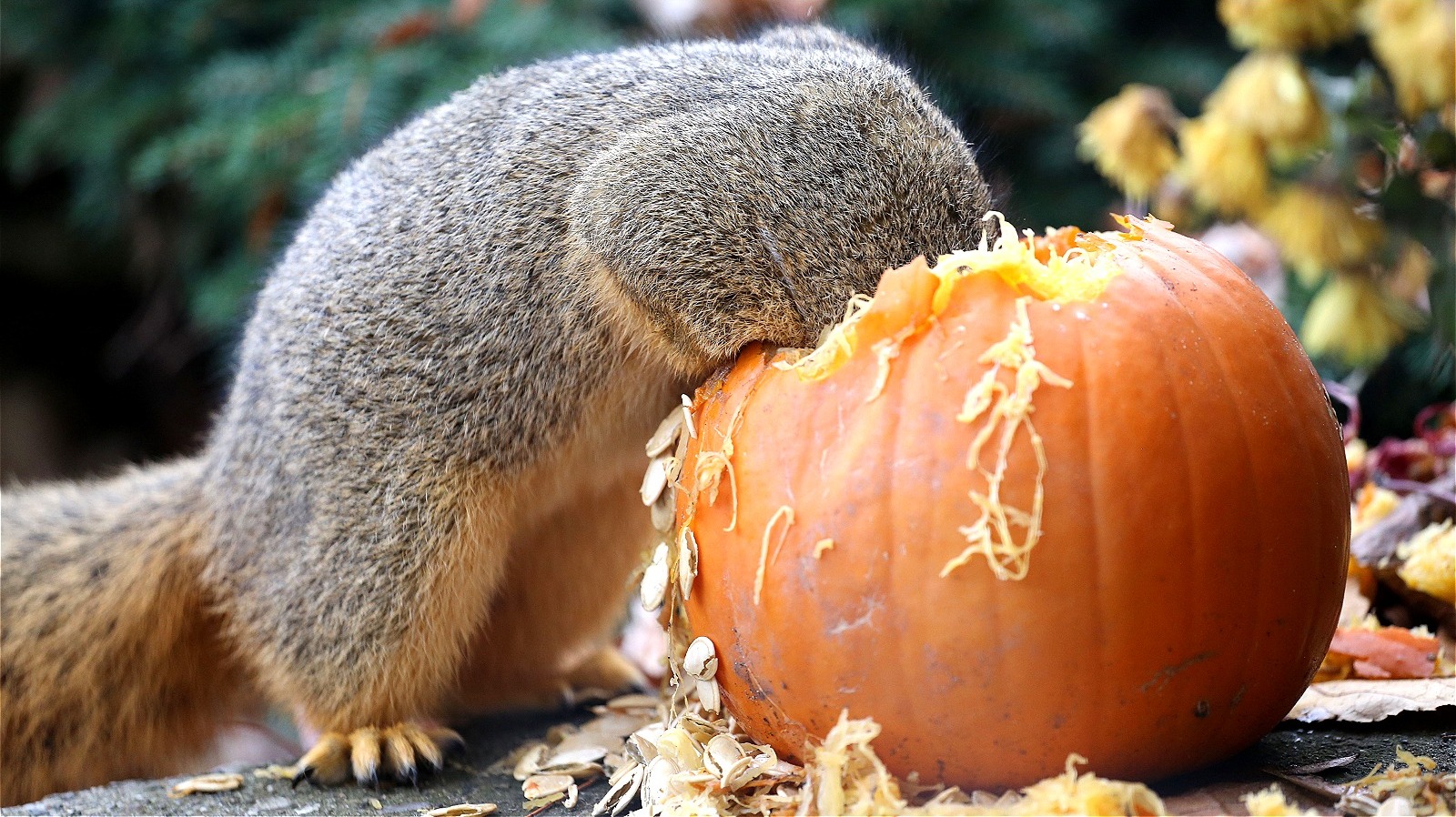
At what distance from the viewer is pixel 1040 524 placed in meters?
1.40

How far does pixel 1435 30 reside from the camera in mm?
2568

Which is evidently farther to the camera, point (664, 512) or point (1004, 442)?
point (664, 512)

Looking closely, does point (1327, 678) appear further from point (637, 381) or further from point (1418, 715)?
point (637, 381)

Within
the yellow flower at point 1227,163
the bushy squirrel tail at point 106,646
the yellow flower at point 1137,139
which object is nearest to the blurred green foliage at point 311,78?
the yellow flower at point 1137,139

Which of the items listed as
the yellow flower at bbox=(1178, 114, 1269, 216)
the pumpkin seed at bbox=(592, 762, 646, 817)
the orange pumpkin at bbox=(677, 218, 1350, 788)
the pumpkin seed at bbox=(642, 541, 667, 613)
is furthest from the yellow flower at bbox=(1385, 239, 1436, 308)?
the pumpkin seed at bbox=(592, 762, 646, 817)

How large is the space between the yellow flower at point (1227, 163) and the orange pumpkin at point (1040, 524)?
5.01 ft

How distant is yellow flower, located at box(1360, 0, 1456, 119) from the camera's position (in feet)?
8.43

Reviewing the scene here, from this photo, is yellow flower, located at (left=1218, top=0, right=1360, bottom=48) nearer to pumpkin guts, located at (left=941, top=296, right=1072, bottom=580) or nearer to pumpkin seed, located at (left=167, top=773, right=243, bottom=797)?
pumpkin guts, located at (left=941, top=296, right=1072, bottom=580)

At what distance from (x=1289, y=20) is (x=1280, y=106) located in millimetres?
199

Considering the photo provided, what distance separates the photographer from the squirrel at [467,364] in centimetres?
206

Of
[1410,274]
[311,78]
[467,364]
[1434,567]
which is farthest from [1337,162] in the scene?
[311,78]

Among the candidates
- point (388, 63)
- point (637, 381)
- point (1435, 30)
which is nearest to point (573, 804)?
point (637, 381)

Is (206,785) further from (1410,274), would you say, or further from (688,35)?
(1410,274)

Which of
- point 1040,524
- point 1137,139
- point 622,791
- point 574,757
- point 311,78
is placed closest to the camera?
point 1040,524
